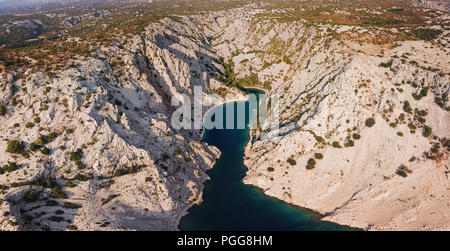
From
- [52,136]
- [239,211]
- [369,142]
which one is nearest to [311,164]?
[369,142]

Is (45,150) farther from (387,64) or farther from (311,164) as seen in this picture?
(387,64)

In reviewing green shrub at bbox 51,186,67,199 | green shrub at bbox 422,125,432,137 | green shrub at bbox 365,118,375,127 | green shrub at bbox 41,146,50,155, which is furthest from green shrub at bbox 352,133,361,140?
green shrub at bbox 41,146,50,155

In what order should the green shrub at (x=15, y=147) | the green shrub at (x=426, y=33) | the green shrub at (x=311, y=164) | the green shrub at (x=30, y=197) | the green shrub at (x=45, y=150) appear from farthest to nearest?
1. the green shrub at (x=426, y=33)
2. the green shrub at (x=311, y=164)
3. the green shrub at (x=45, y=150)
4. the green shrub at (x=15, y=147)
5. the green shrub at (x=30, y=197)

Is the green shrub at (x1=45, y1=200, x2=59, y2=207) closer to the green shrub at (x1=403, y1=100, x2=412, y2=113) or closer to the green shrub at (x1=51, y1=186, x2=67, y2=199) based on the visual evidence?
the green shrub at (x1=51, y1=186, x2=67, y2=199)

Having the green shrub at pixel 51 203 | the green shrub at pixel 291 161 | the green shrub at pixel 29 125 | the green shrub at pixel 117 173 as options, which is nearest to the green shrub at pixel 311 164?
the green shrub at pixel 291 161

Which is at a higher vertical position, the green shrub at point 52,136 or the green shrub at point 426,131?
the green shrub at point 52,136

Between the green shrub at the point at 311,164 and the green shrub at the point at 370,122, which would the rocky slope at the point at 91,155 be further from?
the green shrub at the point at 370,122
